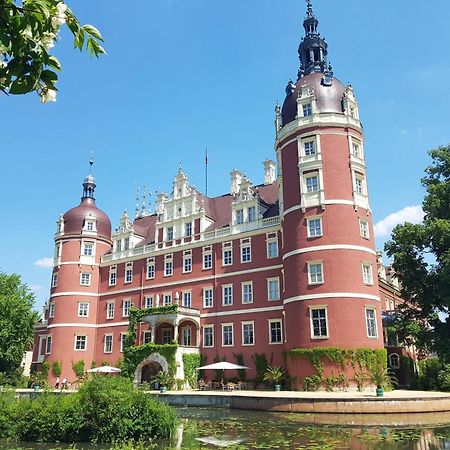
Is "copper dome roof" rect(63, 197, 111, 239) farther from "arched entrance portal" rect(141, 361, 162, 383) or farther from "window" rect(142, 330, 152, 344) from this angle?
"arched entrance portal" rect(141, 361, 162, 383)

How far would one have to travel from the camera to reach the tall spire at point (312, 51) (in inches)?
1513

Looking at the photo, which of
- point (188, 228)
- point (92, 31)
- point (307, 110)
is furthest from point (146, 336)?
point (92, 31)

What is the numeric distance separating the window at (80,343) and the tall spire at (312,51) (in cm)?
3119

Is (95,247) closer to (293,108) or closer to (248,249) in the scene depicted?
(248,249)

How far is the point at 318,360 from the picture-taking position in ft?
95.2

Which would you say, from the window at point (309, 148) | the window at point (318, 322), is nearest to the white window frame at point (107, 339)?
the window at point (318, 322)

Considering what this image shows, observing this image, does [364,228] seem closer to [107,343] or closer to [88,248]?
[107,343]

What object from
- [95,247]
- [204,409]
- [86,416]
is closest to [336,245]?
[204,409]

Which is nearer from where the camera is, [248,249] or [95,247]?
[248,249]

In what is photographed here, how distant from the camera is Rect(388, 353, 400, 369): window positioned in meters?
37.2

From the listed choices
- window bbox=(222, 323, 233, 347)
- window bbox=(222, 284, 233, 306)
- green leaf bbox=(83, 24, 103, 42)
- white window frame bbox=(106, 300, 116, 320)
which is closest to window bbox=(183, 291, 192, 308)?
window bbox=(222, 284, 233, 306)

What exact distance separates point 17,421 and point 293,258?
21459 millimetres

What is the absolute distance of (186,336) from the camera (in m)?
39.8

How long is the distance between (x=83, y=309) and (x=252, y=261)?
19056 millimetres
